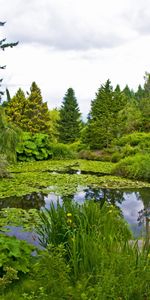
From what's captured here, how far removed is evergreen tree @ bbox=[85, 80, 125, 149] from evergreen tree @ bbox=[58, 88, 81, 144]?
7963mm

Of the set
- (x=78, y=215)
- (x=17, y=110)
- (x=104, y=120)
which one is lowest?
(x=78, y=215)

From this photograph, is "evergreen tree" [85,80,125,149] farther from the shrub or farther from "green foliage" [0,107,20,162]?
the shrub

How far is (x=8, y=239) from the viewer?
4344 millimetres

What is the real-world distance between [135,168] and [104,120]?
24.7 ft

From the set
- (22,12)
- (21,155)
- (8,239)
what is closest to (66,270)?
(8,239)

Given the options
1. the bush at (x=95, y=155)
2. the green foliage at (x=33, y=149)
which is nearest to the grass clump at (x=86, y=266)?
the green foliage at (x=33, y=149)

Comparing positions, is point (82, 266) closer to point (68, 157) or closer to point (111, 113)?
point (68, 157)

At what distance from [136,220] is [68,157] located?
38.3ft

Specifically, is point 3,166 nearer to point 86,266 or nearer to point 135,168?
point 135,168

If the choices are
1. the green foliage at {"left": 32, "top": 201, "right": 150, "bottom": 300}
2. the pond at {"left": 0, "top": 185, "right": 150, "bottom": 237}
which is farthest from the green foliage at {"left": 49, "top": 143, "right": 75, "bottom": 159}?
the green foliage at {"left": 32, "top": 201, "right": 150, "bottom": 300}

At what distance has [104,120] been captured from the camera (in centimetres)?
1955

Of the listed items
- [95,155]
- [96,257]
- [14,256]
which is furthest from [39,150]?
[96,257]

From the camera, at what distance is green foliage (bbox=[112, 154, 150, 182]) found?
39.7ft

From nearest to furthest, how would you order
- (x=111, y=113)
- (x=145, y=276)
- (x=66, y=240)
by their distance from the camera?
1. (x=145, y=276)
2. (x=66, y=240)
3. (x=111, y=113)
